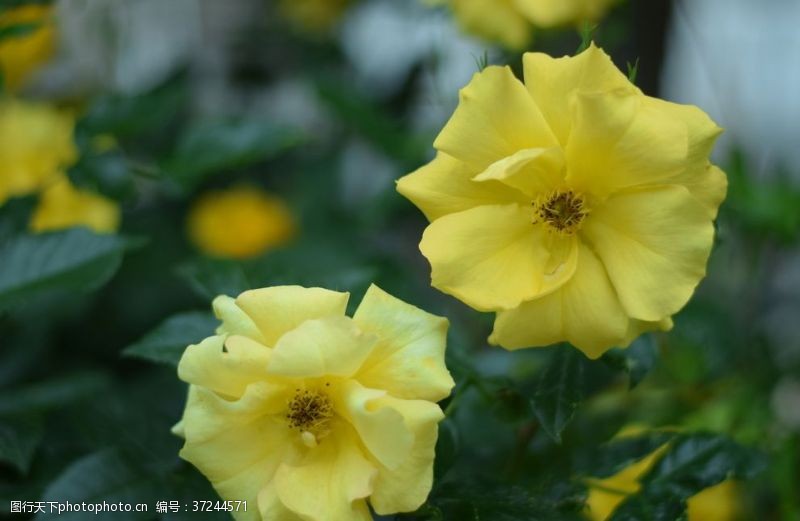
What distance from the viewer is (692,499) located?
3.23 ft

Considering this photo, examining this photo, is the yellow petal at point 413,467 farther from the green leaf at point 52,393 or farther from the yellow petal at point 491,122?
the green leaf at point 52,393

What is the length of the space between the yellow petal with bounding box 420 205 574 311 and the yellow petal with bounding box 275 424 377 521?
122 mm

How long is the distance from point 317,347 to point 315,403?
0.23 feet

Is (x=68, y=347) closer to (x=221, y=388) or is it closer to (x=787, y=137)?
(x=221, y=388)

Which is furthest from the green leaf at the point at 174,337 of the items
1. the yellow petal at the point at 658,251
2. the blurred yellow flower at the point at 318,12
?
the blurred yellow flower at the point at 318,12

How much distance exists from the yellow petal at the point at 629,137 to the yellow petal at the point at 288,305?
191 millimetres

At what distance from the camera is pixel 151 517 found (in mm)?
738

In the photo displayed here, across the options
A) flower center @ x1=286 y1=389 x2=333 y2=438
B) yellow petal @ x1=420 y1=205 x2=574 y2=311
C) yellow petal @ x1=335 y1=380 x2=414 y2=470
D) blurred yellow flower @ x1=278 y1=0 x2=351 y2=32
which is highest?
yellow petal @ x1=420 y1=205 x2=574 y2=311

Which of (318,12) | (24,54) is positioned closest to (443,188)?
(24,54)

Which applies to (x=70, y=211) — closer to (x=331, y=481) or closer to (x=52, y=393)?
(x=52, y=393)

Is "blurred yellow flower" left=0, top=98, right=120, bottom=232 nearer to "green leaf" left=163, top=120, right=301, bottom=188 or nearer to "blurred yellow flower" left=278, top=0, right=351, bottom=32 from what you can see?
"green leaf" left=163, top=120, right=301, bottom=188

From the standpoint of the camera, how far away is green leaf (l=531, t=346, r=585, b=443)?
2.24ft

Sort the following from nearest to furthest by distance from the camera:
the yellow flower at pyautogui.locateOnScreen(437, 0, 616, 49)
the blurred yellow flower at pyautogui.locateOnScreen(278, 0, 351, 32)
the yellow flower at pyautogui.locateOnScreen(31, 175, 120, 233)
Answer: the yellow flower at pyautogui.locateOnScreen(437, 0, 616, 49)
the yellow flower at pyautogui.locateOnScreen(31, 175, 120, 233)
the blurred yellow flower at pyautogui.locateOnScreen(278, 0, 351, 32)

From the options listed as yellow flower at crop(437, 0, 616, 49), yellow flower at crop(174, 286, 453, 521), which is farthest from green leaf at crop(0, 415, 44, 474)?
yellow flower at crop(437, 0, 616, 49)
